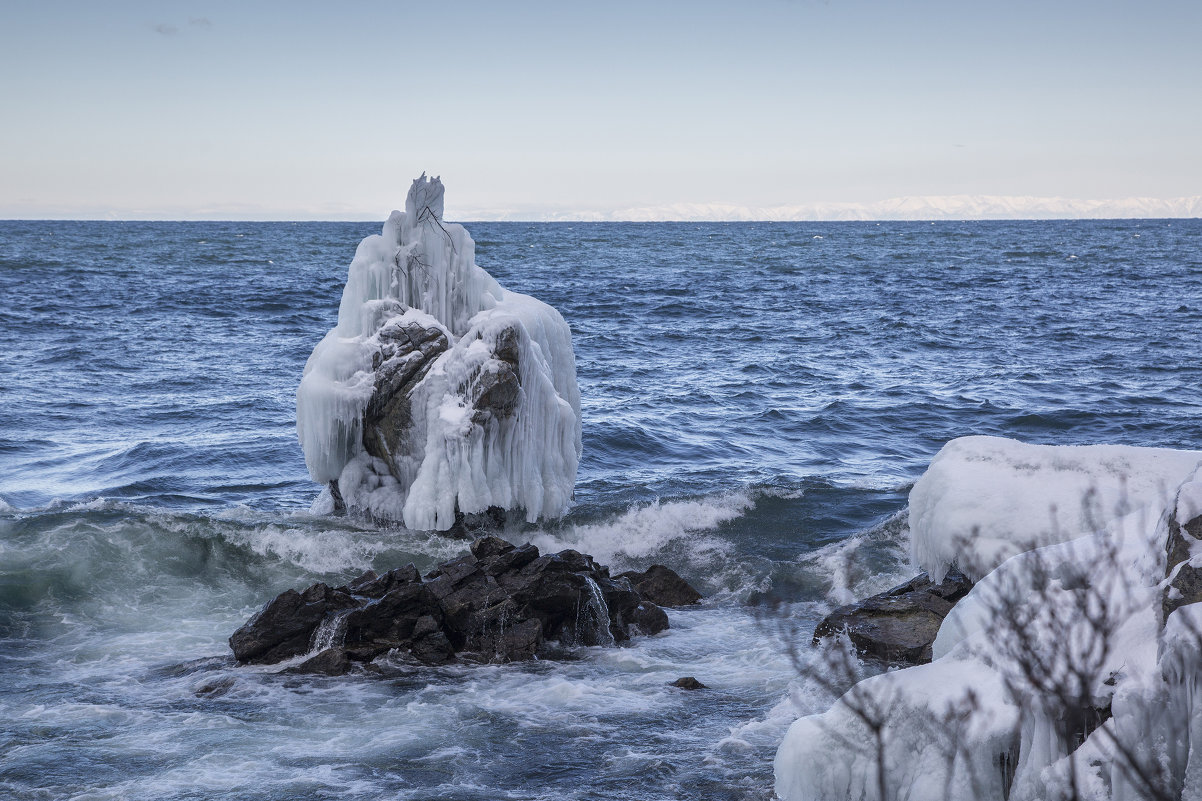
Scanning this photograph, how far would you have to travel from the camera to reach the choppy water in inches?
450

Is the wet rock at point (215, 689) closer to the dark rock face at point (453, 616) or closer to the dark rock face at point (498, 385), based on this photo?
the dark rock face at point (453, 616)

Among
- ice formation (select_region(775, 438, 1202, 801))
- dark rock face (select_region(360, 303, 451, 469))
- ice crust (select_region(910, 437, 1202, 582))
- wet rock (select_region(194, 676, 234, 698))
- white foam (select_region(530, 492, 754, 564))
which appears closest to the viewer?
ice formation (select_region(775, 438, 1202, 801))

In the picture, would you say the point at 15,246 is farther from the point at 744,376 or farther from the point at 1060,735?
the point at 1060,735

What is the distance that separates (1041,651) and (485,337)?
12011 mm

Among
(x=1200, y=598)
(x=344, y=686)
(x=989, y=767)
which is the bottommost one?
(x=344, y=686)

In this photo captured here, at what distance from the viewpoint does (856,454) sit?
88.1ft

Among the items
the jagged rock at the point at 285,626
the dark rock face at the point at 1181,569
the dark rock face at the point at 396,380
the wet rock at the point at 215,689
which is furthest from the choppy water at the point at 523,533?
the dark rock face at the point at 1181,569

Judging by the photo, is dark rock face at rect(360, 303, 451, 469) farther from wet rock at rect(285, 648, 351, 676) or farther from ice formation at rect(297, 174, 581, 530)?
wet rock at rect(285, 648, 351, 676)

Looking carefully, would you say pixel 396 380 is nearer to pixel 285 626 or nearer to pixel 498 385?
pixel 498 385

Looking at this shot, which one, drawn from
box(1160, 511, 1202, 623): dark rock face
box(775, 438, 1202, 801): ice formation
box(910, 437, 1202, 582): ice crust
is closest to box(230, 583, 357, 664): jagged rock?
box(775, 438, 1202, 801): ice formation

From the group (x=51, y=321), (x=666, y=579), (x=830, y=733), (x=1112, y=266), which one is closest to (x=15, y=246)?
(x=51, y=321)

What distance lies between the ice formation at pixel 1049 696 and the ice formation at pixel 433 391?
32.9 ft

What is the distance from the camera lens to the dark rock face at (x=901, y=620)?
1336 centimetres

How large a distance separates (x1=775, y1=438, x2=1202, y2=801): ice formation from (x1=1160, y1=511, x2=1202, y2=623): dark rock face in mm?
13
